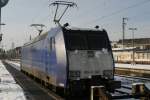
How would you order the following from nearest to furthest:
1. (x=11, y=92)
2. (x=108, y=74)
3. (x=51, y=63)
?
(x=108, y=74) < (x=51, y=63) < (x=11, y=92)

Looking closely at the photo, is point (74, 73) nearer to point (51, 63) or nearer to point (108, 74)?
point (108, 74)

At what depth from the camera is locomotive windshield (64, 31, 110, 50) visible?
49.1 ft

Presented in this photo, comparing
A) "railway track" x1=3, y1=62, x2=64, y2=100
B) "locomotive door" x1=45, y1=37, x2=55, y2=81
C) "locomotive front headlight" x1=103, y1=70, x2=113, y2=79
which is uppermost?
"locomotive door" x1=45, y1=37, x2=55, y2=81

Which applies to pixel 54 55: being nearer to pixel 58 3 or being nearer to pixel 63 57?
pixel 63 57

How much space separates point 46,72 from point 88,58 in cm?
400

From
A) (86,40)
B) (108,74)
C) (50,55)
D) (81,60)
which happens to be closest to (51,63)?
(50,55)

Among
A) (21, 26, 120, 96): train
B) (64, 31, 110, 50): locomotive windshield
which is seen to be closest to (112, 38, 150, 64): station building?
(64, 31, 110, 50): locomotive windshield

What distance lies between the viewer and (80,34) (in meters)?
15.3

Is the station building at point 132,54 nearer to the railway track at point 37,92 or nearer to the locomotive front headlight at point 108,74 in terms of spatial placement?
the railway track at point 37,92

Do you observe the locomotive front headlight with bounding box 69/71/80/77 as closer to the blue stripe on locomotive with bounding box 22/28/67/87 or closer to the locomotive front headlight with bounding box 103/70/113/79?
the blue stripe on locomotive with bounding box 22/28/67/87

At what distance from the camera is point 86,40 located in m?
15.3

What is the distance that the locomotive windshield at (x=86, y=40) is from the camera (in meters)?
15.0

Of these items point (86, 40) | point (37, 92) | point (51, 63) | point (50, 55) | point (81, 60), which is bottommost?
point (37, 92)

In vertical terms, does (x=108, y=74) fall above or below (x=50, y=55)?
below
